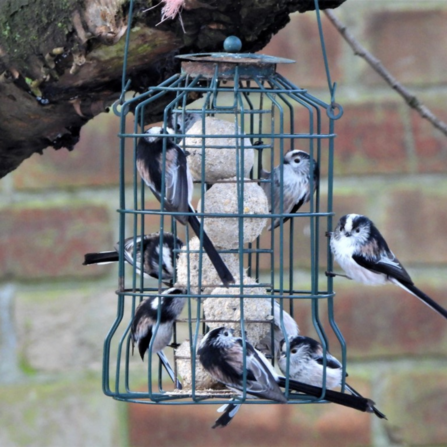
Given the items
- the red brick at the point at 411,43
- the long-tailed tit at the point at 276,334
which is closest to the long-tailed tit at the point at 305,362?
the long-tailed tit at the point at 276,334

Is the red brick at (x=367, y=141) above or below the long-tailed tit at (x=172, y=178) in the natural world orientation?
above

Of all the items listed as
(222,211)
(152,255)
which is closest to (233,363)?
(222,211)

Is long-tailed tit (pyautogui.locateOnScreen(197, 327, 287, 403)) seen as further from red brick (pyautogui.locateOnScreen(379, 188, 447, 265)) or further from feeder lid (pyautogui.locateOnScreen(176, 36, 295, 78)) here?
red brick (pyautogui.locateOnScreen(379, 188, 447, 265))

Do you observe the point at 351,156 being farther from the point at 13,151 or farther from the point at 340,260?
the point at 13,151

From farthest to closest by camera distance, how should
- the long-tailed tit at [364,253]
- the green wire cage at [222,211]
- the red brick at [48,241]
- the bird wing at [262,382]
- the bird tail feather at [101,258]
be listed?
the red brick at [48,241]
the bird tail feather at [101,258]
the long-tailed tit at [364,253]
the green wire cage at [222,211]
the bird wing at [262,382]

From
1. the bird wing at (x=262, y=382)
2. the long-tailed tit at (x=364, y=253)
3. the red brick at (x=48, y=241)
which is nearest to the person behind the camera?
the bird wing at (x=262, y=382)

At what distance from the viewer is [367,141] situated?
2438 millimetres

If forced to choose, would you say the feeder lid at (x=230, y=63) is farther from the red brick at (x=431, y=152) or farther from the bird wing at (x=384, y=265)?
the red brick at (x=431, y=152)

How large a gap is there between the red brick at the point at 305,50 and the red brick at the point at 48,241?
0.63 meters

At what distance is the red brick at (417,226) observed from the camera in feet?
8.04

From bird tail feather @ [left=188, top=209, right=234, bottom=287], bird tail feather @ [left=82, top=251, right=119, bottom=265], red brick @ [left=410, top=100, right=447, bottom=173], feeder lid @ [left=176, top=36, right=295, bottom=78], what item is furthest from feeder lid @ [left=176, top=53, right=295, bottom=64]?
red brick @ [left=410, top=100, right=447, bottom=173]

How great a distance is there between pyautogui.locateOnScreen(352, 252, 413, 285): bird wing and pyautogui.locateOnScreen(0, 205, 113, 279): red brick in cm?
71

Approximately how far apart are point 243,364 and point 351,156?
0.94 m

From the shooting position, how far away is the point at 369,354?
2480mm
